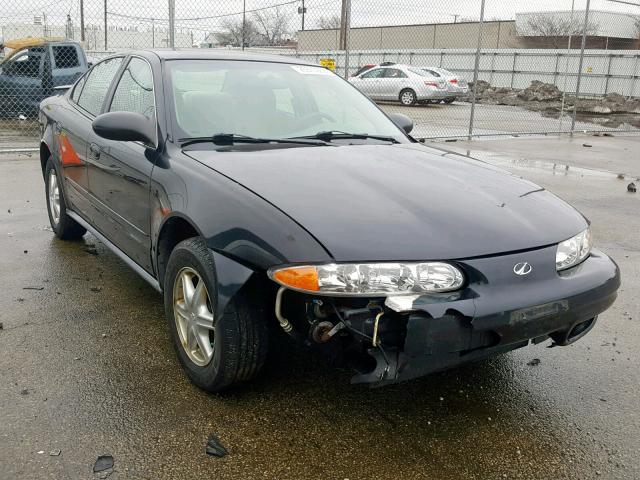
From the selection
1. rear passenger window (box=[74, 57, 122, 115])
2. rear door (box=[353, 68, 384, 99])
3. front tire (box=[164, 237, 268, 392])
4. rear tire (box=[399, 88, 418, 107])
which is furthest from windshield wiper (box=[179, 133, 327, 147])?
rear door (box=[353, 68, 384, 99])

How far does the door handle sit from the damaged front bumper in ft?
7.96

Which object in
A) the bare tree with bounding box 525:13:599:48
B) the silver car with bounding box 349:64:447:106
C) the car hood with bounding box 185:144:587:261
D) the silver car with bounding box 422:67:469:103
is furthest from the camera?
the bare tree with bounding box 525:13:599:48

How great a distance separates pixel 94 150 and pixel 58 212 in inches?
54.6

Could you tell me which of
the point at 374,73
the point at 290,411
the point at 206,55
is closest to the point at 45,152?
the point at 206,55

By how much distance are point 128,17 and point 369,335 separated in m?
9.42

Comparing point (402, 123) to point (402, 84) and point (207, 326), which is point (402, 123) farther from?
point (402, 84)

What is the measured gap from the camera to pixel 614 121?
2053 centimetres

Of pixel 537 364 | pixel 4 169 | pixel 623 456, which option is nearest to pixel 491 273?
pixel 623 456

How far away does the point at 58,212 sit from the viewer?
519 cm

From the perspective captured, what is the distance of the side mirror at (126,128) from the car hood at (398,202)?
0.31m

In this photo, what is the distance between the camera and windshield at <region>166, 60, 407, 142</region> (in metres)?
3.49

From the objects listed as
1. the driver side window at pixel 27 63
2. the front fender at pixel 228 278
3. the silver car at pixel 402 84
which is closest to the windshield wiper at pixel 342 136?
the front fender at pixel 228 278

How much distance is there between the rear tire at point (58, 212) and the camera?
5.03 meters

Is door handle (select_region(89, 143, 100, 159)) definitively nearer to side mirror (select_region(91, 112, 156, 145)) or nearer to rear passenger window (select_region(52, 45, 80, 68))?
side mirror (select_region(91, 112, 156, 145))
